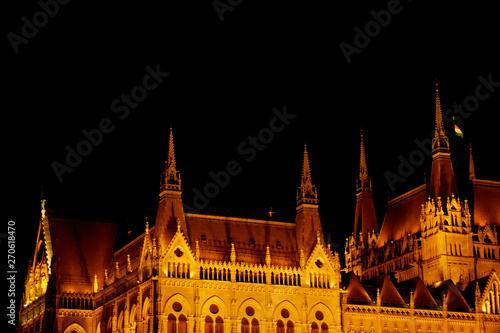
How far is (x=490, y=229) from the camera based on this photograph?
10906 cm

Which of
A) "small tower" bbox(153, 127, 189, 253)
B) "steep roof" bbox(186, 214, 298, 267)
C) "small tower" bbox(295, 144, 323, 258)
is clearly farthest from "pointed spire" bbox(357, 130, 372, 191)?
"small tower" bbox(153, 127, 189, 253)

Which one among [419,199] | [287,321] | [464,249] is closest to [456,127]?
[419,199]

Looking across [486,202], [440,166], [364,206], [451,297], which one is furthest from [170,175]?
[486,202]

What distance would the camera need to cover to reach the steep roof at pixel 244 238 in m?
92.2

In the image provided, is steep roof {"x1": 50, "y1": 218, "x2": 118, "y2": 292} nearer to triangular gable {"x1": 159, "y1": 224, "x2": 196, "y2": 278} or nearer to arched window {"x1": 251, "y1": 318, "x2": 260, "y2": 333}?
triangular gable {"x1": 159, "y1": 224, "x2": 196, "y2": 278}

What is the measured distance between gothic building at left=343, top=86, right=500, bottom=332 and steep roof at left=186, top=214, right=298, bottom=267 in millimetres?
6873

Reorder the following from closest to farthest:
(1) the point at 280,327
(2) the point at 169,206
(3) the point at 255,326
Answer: (3) the point at 255,326, (1) the point at 280,327, (2) the point at 169,206

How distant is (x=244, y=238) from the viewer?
94.1 meters

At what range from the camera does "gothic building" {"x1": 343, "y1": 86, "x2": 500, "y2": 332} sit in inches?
3826

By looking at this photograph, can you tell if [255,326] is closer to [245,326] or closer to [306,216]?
[245,326]

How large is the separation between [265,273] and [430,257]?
2264 centimetres

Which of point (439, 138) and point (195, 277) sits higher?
point (439, 138)

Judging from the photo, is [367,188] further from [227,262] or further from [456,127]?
[227,262]

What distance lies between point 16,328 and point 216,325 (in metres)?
27.7
